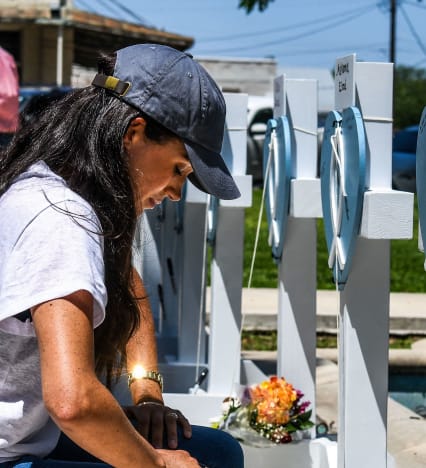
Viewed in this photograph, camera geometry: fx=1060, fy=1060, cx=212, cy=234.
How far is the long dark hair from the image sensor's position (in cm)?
197

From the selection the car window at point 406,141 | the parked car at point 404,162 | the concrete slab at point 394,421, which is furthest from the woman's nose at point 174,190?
the car window at point 406,141

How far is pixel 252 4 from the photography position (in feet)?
28.8

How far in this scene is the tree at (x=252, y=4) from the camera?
8734 mm

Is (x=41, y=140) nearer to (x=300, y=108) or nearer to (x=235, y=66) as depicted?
(x=300, y=108)

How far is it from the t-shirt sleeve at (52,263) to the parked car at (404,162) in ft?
42.9

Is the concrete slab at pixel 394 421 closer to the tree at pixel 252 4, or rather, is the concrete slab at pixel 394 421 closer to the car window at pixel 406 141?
the tree at pixel 252 4

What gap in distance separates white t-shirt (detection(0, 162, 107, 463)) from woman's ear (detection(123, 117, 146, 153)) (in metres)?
0.14

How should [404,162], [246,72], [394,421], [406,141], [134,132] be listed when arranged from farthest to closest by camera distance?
[246,72] → [406,141] → [404,162] → [394,421] → [134,132]

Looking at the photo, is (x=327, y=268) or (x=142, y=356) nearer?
(x=142, y=356)

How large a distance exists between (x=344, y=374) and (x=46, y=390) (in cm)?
153

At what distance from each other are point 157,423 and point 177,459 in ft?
0.81

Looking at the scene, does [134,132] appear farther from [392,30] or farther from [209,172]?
[392,30]

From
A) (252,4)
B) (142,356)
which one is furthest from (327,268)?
(142,356)

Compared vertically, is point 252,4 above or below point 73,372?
above
